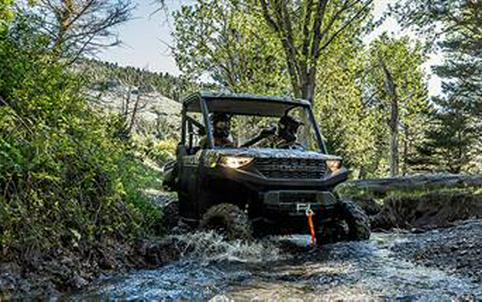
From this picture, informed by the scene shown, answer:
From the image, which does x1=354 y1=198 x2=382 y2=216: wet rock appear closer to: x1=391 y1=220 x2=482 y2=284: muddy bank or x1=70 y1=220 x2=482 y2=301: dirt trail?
x1=391 y1=220 x2=482 y2=284: muddy bank

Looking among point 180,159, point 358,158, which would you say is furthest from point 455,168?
point 180,159

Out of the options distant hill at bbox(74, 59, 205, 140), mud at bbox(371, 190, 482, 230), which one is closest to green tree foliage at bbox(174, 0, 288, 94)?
distant hill at bbox(74, 59, 205, 140)

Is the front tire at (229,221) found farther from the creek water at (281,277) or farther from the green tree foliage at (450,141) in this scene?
the green tree foliage at (450,141)

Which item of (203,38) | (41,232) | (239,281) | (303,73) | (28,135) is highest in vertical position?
(203,38)

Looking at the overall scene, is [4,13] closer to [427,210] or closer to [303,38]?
[427,210]

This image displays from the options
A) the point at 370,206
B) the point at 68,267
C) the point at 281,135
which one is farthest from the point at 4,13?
the point at 370,206

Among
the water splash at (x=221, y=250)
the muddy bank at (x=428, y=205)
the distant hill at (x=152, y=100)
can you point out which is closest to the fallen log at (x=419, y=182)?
the muddy bank at (x=428, y=205)

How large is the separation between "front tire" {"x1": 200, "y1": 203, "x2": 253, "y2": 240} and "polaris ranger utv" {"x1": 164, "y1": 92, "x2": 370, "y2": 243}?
0.04 ft

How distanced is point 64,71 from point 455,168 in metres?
33.2

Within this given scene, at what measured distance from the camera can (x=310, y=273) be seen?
4852mm

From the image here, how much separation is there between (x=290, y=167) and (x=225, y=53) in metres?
23.0

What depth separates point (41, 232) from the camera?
451 cm

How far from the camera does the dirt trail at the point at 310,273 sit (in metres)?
3.99

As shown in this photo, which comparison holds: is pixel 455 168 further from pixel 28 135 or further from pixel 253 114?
pixel 28 135
